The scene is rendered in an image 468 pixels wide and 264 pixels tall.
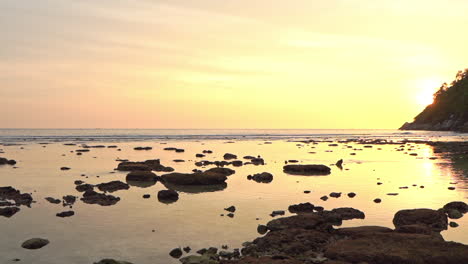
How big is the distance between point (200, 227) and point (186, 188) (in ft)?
36.5

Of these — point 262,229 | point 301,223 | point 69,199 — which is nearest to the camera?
point 301,223

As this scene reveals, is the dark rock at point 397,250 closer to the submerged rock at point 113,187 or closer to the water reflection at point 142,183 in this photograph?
the submerged rock at point 113,187

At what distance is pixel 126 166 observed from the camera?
3825 cm

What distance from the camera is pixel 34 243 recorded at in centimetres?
1422

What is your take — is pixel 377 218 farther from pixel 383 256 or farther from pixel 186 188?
pixel 186 188

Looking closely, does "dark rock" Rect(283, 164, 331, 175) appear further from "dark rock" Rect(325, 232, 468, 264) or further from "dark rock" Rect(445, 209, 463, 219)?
"dark rock" Rect(325, 232, 468, 264)

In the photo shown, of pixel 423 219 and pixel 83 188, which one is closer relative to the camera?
pixel 423 219

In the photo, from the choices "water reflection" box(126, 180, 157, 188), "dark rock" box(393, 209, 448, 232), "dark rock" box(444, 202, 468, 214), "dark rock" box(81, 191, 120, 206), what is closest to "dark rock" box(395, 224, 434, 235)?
"dark rock" box(393, 209, 448, 232)

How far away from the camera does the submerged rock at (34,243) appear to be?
1412 centimetres

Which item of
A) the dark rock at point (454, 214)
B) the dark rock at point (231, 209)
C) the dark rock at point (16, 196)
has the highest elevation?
the dark rock at point (16, 196)

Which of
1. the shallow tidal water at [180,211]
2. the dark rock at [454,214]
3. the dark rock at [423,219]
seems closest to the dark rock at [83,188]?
the shallow tidal water at [180,211]

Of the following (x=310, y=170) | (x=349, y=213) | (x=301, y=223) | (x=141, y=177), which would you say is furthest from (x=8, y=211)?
(x=310, y=170)

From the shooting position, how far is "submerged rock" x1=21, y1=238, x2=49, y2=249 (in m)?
14.1

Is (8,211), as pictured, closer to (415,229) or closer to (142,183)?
(142,183)
